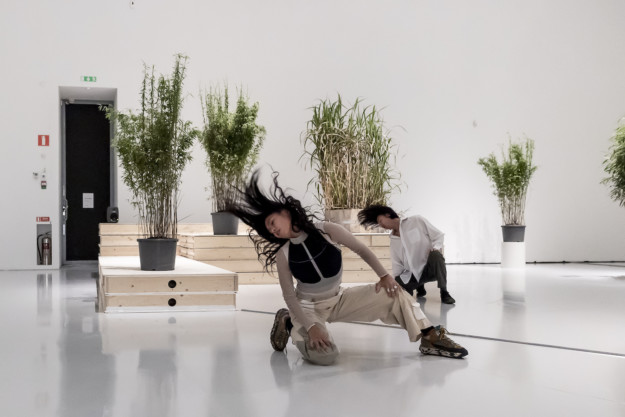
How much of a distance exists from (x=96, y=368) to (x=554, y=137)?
879 centimetres

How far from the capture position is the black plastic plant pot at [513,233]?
9070 millimetres

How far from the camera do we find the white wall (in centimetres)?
857

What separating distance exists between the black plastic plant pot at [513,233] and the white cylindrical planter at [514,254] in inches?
2.5

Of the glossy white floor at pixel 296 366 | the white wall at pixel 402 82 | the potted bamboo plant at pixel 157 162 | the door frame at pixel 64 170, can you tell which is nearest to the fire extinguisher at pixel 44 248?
the white wall at pixel 402 82

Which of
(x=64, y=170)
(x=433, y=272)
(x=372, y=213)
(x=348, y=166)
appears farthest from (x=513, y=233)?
(x=64, y=170)

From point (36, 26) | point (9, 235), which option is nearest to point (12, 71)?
point (36, 26)

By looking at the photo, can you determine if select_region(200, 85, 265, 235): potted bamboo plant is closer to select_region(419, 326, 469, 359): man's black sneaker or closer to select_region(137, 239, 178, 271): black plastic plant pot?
select_region(137, 239, 178, 271): black plastic plant pot

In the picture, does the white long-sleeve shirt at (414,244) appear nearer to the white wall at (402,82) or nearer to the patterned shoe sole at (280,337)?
the patterned shoe sole at (280,337)

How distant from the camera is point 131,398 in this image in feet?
7.76

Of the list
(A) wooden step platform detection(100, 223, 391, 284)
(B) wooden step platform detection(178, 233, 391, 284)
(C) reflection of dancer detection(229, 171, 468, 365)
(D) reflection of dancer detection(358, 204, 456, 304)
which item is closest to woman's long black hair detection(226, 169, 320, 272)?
(C) reflection of dancer detection(229, 171, 468, 365)

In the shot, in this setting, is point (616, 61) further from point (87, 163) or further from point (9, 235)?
point (9, 235)

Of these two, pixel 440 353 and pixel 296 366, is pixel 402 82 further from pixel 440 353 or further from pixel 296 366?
pixel 296 366

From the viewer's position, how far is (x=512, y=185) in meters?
9.14

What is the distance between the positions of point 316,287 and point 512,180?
6.57 metres
